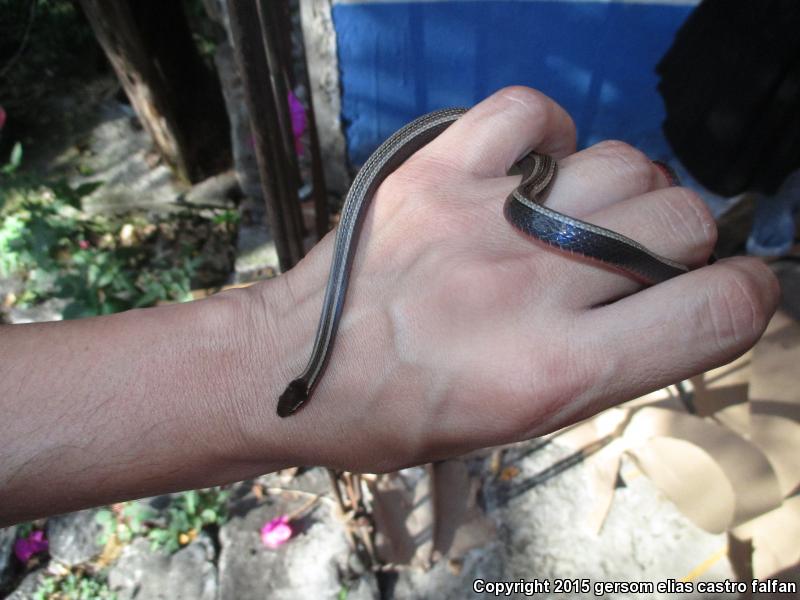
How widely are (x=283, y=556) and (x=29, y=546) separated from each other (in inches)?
52.1

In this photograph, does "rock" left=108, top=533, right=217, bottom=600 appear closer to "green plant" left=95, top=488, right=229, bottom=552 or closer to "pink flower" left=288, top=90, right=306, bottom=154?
"green plant" left=95, top=488, right=229, bottom=552

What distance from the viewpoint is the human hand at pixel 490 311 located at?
1.40 meters

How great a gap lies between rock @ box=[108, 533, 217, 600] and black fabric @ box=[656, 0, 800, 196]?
12.8 feet

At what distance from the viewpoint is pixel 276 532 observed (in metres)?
2.85

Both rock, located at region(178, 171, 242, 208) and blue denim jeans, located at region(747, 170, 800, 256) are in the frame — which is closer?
blue denim jeans, located at region(747, 170, 800, 256)

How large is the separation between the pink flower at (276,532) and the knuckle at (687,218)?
233cm

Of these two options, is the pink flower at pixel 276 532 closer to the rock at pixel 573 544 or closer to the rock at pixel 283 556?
the rock at pixel 283 556

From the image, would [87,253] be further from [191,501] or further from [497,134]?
[497,134]

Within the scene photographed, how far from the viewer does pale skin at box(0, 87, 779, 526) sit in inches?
55.3

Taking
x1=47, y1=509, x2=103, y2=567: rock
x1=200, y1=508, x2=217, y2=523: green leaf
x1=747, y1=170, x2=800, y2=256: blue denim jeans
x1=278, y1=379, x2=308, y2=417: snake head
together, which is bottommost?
x1=47, y1=509, x2=103, y2=567: rock

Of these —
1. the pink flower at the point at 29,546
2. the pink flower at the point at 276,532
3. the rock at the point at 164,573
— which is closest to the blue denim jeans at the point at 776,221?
the pink flower at the point at 276,532

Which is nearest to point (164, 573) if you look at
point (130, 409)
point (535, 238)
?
point (130, 409)

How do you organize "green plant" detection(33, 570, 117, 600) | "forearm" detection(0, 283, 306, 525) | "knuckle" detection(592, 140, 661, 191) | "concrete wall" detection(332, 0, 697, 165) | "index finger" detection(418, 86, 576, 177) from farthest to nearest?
"concrete wall" detection(332, 0, 697, 165)
"green plant" detection(33, 570, 117, 600)
"index finger" detection(418, 86, 576, 177)
"knuckle" detection(592, 140, 661, 191)
"forearm" detection(0, 283, 306, 525)

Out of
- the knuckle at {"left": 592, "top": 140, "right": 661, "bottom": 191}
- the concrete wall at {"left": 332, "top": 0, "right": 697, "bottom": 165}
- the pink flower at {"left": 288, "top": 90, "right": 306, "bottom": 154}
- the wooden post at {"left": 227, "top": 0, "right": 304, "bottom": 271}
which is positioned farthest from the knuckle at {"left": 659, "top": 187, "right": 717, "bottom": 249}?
the concrete wall at {"left": 332, "top": 0, "right": 697, "bottom": 165}
